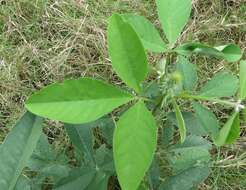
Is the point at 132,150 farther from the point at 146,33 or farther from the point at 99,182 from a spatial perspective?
the point at 99,182

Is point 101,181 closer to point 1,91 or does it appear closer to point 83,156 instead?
point 83,156

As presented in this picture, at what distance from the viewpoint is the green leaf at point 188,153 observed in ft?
5.42

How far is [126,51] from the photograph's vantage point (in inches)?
35.2

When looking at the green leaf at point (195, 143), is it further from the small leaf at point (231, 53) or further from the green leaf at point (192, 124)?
the small leaf at point (231, 53)

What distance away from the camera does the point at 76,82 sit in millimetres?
896

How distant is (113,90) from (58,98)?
0.11 metres

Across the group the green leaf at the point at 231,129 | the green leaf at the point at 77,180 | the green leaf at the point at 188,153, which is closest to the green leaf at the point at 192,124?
the green leaf at the point at 188,153

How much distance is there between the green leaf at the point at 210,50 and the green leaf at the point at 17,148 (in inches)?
14.0

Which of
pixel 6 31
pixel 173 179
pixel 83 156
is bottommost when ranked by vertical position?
pixel 173 179

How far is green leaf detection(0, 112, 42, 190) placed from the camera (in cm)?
98

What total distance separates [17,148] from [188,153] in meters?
0.81

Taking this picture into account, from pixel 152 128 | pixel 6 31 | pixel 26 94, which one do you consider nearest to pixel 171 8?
pixel 152 128

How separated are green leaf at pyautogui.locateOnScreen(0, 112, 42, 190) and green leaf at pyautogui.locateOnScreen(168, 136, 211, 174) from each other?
0.74 meters

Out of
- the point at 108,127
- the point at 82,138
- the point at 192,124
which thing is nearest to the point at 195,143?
the point at 192,124
